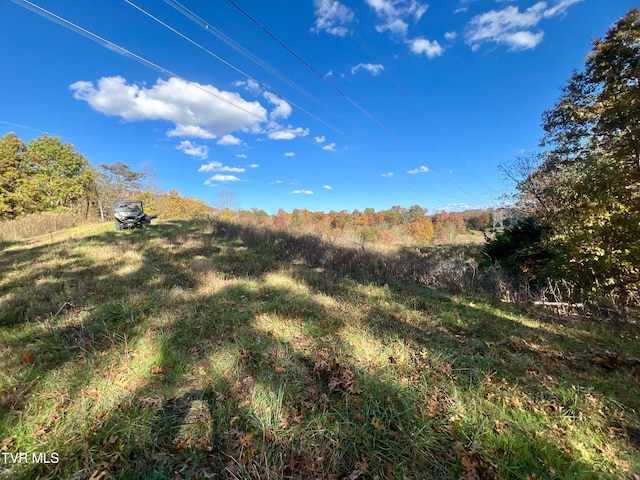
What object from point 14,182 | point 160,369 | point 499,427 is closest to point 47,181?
point 14,182

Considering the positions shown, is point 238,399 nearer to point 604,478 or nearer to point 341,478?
point 341,478

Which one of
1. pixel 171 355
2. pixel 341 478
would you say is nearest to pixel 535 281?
pixel 341 478

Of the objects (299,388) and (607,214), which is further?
(607,214)

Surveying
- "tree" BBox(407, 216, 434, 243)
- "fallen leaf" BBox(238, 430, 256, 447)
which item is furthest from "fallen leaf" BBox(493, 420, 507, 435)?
"tree" BBox(407, 216, 434, 243)

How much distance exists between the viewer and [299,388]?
2.60m

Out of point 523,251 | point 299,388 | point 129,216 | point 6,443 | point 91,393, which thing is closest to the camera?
point 6,443

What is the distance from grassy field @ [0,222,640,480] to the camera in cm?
188

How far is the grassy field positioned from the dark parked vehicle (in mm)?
8827

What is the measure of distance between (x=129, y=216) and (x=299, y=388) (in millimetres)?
14474

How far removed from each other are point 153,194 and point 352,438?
131 feet

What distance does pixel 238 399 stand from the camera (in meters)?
2.38

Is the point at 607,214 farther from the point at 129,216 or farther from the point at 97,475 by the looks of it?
the point at 129,216

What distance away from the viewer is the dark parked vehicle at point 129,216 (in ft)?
42.6

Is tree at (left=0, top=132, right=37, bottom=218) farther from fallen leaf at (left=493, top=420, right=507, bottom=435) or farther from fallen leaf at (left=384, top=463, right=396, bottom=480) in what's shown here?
fallen leaf at (left=493, top=420, right=507, bottom=435)
